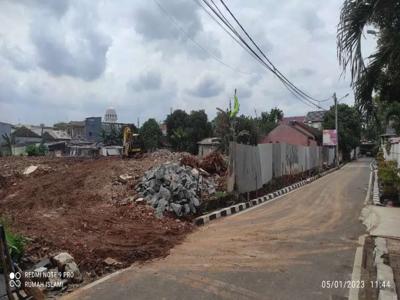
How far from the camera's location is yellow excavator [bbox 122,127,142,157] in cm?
3133

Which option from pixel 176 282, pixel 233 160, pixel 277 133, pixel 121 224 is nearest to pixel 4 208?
pixel 121 224

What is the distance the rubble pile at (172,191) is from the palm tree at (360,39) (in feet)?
21.2

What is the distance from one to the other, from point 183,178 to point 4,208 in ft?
18.5

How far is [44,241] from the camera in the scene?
9242mm

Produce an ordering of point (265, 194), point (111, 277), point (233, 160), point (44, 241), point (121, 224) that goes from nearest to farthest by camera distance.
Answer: point (111, 277) → point (44, 241) → point (121, 224) → point (233, 160) → point (265, 194)

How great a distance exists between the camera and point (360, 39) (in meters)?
8.45

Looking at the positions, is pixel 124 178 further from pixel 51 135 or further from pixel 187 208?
pixel 51 135

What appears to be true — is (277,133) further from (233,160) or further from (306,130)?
(233,160)

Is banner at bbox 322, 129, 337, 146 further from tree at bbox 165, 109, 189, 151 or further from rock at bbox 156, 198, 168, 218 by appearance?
rock at bbox 156, 198, 168, 218

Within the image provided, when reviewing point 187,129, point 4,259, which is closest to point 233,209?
point 4,259

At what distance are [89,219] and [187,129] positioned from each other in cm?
6354

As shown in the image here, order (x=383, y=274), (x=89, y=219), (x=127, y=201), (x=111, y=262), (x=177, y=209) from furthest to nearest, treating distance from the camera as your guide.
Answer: (x=127, y=201), (x=177, y=209), (x=89, y=219), (x=111, y=262), (x=383, y=274)

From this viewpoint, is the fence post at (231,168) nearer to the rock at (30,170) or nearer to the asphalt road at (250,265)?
the asphalt road at (250,265)

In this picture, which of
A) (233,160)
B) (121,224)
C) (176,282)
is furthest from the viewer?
(233,160)
